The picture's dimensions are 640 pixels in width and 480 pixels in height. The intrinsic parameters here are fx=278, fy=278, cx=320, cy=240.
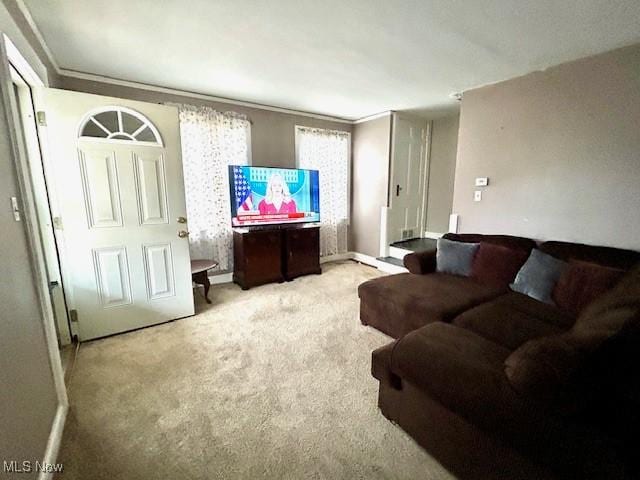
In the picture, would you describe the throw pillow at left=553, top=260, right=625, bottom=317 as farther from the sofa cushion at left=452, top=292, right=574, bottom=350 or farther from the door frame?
the door frame

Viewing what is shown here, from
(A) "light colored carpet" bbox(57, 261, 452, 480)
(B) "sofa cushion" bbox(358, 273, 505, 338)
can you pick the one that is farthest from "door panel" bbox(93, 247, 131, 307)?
(B) "sofa cushion" bbox(358, 273, 505, 338)

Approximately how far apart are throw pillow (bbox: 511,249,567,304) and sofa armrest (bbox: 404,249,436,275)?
716 millimetres

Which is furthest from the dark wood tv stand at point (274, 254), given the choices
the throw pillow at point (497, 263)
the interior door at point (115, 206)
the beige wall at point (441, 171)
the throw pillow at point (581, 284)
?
the throw pillow at point (581, 284)

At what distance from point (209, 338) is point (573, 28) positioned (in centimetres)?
353

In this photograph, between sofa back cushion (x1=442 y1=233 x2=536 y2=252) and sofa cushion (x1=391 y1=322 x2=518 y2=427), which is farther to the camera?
sofa back cushion (x1=442 y1=233 x2=536 y2=252)

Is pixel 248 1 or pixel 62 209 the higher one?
pixel 248 1

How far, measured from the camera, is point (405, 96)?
3.36 meters

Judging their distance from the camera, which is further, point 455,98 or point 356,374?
point 455,98

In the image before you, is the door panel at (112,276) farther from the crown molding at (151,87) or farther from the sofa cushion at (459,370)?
the sofa cushion at (459,370)

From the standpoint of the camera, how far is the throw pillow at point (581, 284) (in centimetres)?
188

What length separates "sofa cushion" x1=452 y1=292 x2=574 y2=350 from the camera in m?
1.63

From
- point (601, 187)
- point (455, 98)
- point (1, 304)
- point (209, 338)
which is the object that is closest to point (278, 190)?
point (209, 338)

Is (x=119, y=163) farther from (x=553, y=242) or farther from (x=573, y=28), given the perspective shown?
(x=553, y=242)

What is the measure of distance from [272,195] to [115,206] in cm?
178
